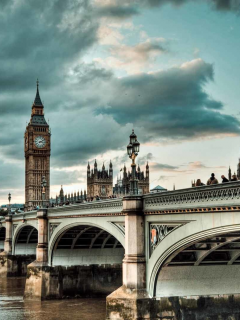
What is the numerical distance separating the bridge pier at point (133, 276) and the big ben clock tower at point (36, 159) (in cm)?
11602

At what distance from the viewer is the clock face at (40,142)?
140m

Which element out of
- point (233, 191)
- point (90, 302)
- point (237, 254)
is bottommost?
point (90, 302)

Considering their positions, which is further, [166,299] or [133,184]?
[133,184]

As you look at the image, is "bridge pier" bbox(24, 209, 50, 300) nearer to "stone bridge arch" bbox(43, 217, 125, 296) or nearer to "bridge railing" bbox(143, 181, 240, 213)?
"stone bridge arch" bbox(43, 217, 125, 296)

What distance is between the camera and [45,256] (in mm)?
39875

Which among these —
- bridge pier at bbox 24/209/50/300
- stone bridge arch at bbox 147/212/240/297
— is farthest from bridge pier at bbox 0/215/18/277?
stone bridge arch at bbox 147/212/240/297

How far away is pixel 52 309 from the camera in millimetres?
33531

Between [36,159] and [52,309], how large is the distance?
10797 centimetres

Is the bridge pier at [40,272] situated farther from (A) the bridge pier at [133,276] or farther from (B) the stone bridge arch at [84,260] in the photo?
(A) the bridge pier at [133,276]

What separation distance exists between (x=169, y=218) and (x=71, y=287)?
20519 millimetres

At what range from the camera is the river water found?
3112cm

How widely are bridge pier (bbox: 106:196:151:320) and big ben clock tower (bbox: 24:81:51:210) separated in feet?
381

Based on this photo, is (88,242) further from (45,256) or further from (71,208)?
(71,208)

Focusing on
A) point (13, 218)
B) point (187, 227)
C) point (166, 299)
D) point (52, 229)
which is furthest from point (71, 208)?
point (13, 218)
